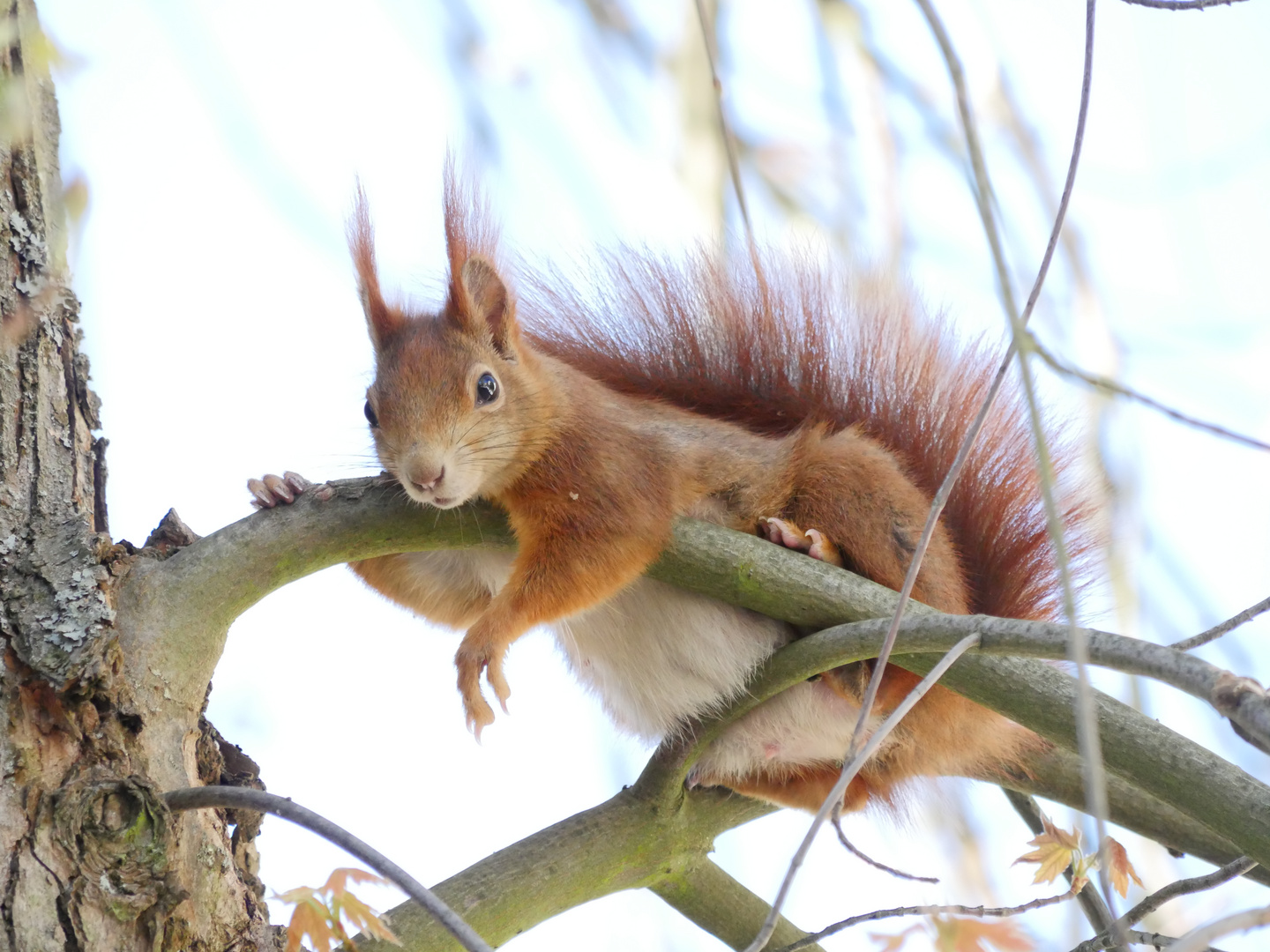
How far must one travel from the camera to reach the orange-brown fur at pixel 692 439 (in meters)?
2.02

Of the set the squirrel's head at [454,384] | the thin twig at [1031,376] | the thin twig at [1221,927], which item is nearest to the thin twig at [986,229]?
the thin twig at [1031,376]

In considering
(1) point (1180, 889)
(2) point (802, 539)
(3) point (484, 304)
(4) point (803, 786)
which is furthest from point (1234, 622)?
(3) point (484, 304)

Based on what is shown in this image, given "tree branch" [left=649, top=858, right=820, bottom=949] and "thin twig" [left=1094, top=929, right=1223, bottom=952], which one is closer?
"thin twig" [left=1094, top=929, right=1223, bottom=952]

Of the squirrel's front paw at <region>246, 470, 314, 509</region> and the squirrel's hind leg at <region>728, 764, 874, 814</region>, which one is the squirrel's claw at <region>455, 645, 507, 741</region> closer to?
the squirrel's front paw at <region>246, 470, 314, 509</region>

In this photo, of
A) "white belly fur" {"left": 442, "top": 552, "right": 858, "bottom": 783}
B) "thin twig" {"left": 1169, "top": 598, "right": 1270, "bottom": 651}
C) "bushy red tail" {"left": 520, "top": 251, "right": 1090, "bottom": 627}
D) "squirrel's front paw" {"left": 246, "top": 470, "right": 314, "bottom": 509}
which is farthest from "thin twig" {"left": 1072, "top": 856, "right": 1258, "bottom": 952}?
"squirrel's front paw" {"left": 246, "top": 470, "right": 314, "bottom": 509}

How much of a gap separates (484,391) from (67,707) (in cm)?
90

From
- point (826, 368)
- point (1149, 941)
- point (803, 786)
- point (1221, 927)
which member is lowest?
point (1221, 927)

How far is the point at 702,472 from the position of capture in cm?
219

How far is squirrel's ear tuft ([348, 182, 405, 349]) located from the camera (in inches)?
91.7

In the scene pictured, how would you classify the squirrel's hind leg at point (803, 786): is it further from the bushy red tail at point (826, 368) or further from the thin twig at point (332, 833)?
the thin twig at point (332, 833)

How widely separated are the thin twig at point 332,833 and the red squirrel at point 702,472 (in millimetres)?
499

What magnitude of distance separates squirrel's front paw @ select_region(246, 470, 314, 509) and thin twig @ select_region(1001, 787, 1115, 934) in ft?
4.14

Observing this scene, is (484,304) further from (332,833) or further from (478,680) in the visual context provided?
(332,833)

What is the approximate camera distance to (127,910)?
141cm
